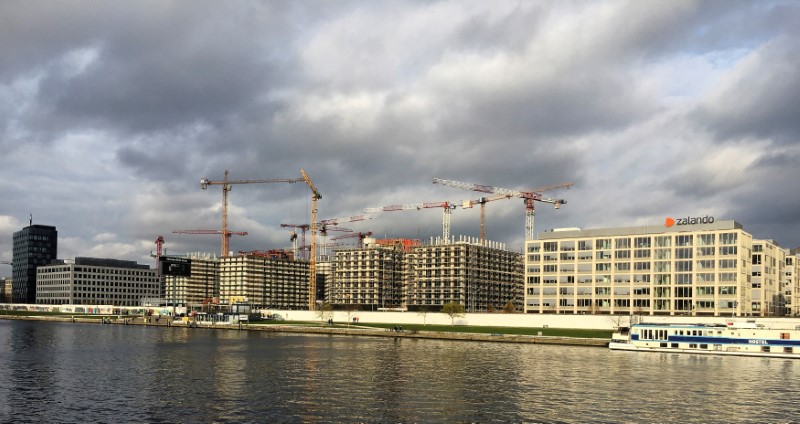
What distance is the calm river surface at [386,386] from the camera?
2648 inches

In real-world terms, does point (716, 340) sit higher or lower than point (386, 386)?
lower

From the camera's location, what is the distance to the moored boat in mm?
136625

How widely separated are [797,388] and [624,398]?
88.1 feet

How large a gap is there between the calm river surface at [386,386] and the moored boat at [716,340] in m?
8.68

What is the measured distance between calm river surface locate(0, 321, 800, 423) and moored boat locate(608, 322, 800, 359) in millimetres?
8677

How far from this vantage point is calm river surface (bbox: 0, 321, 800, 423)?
6725 centimetres

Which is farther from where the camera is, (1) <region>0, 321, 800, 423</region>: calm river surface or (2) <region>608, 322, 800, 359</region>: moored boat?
(2) <region>608, 322, 800, 359</region>: moored boat

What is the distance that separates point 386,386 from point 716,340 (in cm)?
8715

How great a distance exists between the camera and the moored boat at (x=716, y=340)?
137 metres

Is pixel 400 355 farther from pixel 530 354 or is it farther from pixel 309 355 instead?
pixel 530 354

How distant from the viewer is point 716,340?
5605 inches

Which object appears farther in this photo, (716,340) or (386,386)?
(716,340)

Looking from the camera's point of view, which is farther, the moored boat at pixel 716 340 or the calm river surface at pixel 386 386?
the moored boat at pixel 716 340

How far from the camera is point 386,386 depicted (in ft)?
278
